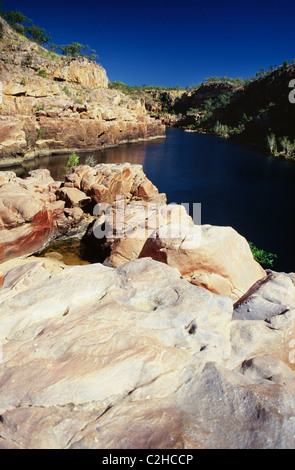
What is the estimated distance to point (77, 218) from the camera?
1905cm

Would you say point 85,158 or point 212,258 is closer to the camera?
point 212,258

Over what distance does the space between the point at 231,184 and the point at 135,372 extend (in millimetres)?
35544

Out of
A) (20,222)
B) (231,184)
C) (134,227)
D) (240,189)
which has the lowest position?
(240,189)

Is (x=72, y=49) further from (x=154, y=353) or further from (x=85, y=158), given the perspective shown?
(x=154, y=353)

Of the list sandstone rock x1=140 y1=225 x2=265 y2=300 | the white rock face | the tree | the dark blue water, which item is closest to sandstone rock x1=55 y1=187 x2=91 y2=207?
the dark blue water

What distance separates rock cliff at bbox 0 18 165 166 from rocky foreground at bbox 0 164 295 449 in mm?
38710

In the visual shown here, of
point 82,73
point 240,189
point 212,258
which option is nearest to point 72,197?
point 212,258

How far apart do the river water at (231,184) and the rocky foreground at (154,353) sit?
1203 cm

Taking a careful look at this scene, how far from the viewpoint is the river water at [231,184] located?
22.9 meters

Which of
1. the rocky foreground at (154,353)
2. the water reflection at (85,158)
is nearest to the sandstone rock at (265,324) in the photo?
the rocky foreground at (154,353)

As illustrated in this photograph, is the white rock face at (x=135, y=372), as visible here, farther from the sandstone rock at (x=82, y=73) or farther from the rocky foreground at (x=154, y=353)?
the sandstone rock at (x=82, y=73)

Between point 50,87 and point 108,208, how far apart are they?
5414cm

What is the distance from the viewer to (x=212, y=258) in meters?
8.10
